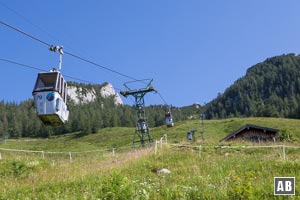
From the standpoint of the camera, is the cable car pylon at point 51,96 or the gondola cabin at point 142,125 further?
the gondola cabin at point 142,125

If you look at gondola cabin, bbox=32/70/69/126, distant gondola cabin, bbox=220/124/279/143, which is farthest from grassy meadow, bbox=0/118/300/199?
distant gondola cabin, bbox=220/124/279/143

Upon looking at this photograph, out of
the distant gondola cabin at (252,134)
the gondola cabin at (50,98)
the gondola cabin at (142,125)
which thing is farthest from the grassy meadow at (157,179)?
the distant gondola cabin at (252,134)

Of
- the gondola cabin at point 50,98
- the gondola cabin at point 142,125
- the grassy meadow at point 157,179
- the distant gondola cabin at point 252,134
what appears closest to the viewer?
the grassy meadow at point 157,179

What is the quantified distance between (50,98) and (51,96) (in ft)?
0.31

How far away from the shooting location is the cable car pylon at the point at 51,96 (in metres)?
15.1

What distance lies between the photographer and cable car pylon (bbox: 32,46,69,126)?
15148 mm

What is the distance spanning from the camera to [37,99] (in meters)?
15.6

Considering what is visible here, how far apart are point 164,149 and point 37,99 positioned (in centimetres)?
1290

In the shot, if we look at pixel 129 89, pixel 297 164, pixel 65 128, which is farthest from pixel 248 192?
pixel 65 128

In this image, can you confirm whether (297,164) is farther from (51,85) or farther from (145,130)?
(145,130)

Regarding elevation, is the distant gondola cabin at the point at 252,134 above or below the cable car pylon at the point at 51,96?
below

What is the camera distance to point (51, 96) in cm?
1532

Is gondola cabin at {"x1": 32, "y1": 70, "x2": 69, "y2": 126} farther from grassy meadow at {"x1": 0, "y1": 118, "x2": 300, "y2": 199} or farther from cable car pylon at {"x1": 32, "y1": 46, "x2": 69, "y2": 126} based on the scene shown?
grassy meadow at {"x1": 0, "y1": 118, "x2": 300, "y2": 199}

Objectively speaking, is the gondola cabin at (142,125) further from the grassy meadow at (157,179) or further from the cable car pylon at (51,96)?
the cable car pylon at (51,96)
